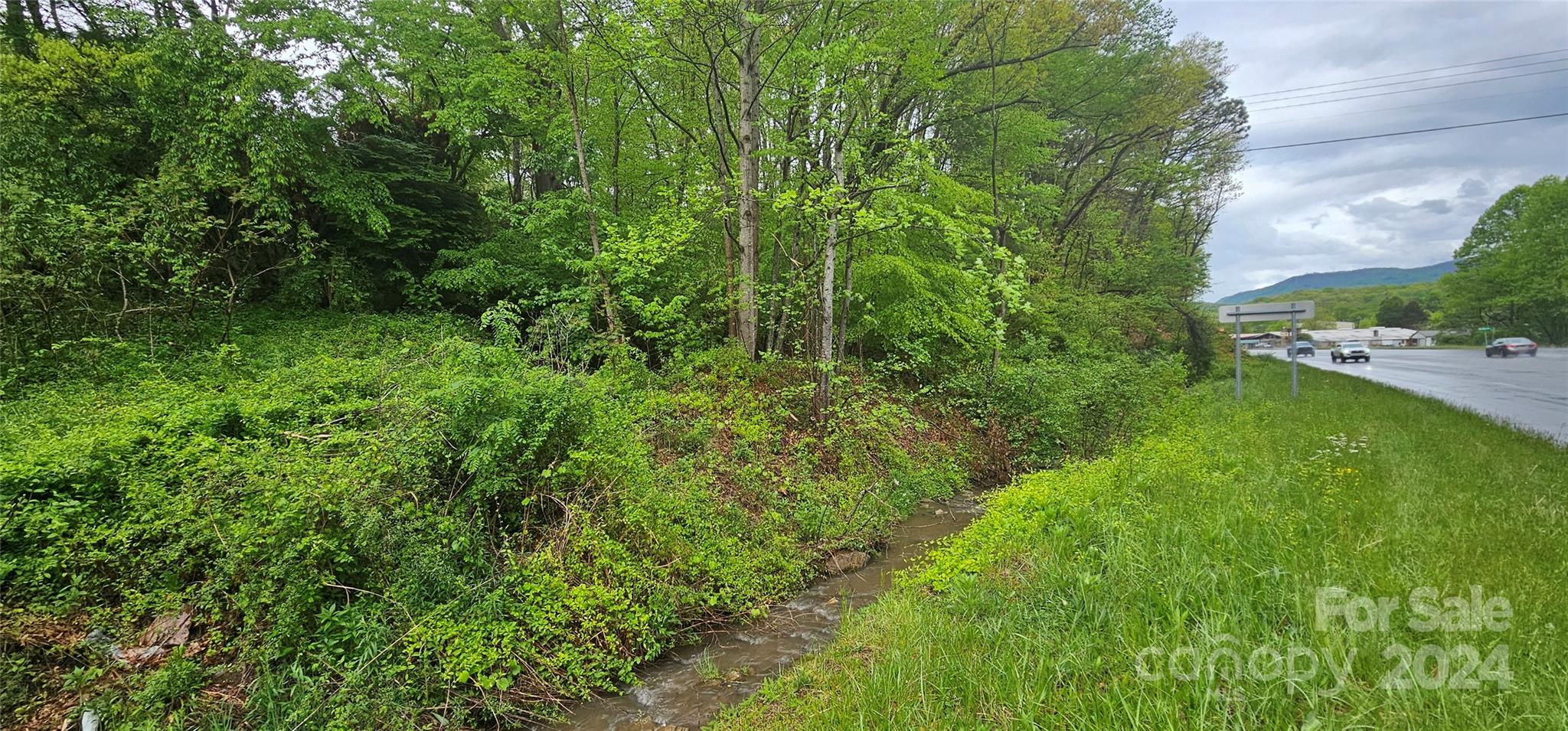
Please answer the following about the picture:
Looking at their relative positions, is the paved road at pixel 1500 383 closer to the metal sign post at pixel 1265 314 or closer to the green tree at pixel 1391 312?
the metal sign post at pixel 1265 314

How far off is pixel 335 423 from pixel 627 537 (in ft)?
9.24

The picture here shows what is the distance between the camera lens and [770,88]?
9.80 meters

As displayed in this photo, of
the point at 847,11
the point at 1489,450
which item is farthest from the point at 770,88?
the point at 1489,450

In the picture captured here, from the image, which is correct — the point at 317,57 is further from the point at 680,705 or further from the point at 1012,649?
the point at 1012,649

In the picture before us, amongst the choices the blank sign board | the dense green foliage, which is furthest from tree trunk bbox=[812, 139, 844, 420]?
the blank sign board

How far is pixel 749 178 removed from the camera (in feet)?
30.8

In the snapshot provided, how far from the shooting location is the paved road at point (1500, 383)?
1013cm

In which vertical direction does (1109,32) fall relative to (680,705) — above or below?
above

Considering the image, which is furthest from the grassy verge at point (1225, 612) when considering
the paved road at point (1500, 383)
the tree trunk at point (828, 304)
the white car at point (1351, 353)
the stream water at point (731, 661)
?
the white car at point (1351, 353)

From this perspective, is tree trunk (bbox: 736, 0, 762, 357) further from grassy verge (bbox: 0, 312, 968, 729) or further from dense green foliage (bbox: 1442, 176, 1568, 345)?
dense green foliage (bbox: 1442, 176, 1568, 345)

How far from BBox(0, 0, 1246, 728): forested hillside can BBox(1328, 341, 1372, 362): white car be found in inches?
1014

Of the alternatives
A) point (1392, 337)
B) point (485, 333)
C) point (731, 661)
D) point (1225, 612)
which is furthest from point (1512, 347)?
point (1392, 337)

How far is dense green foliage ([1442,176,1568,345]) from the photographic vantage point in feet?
29.3

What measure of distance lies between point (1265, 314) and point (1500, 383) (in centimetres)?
873
